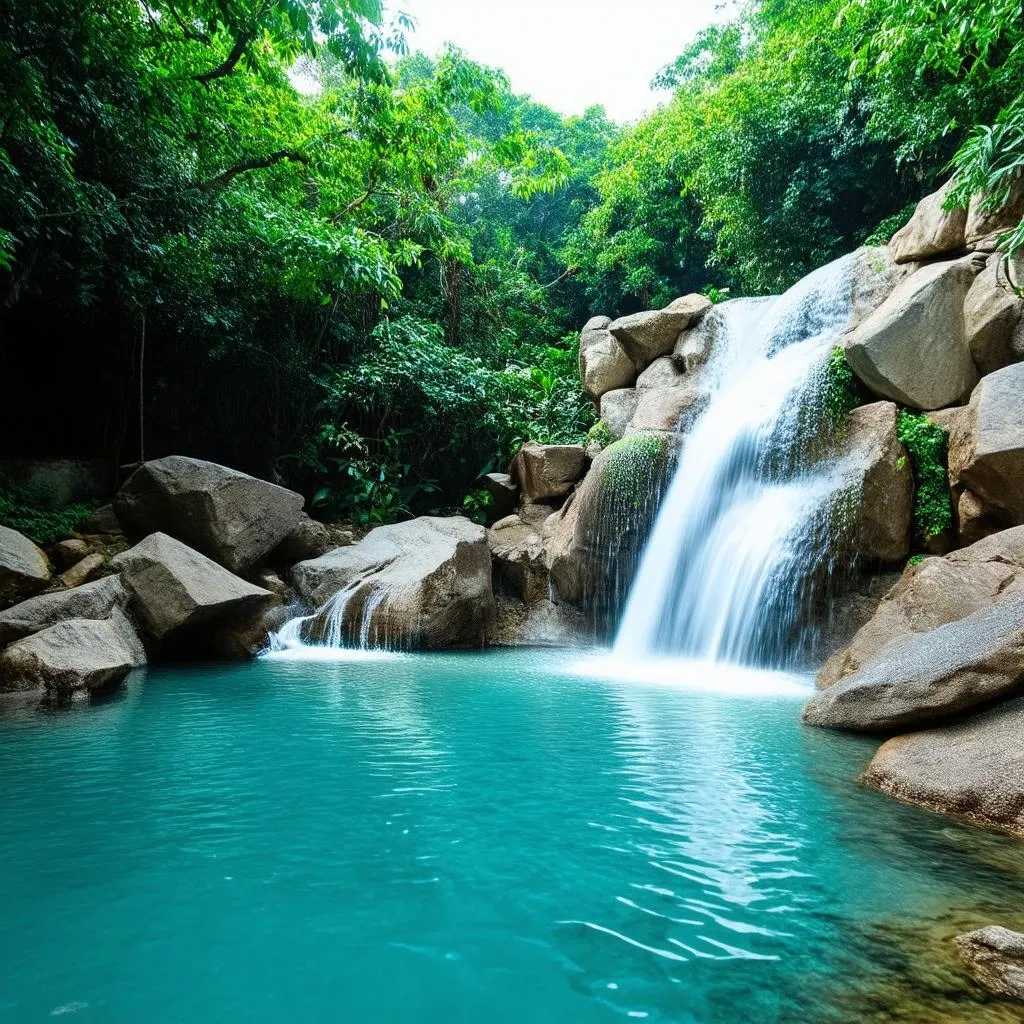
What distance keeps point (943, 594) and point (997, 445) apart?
209cm

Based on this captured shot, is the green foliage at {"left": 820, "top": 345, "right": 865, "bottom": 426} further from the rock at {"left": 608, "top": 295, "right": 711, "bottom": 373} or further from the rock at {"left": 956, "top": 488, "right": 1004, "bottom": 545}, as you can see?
the rock at {"left": 608, "top": 295, "right": 711, "bottom": 373}

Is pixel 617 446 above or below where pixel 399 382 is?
below

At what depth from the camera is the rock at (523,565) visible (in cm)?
1156

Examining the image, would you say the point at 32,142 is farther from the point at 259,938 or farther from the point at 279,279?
the point at 259,938

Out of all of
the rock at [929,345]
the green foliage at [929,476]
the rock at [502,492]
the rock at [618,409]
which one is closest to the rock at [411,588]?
the rock at [502,492]

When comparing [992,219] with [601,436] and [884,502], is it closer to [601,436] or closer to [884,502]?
[884,502]

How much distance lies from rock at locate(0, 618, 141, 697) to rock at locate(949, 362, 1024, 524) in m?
8.87

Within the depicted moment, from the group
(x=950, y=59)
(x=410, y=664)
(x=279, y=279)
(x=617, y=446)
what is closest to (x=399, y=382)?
(x=279, y=279)

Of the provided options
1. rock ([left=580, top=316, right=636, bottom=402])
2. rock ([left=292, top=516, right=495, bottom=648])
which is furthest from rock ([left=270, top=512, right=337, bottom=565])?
rock ([left=580, top=316, right=636, bottom=402])

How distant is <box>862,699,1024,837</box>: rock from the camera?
3410mm

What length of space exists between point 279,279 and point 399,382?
11.1 feet

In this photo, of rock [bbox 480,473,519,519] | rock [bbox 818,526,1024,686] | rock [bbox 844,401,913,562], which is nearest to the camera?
rock [bbox 818,526,1024,686]

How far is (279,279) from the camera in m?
12.5

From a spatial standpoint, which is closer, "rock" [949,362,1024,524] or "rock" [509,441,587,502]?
"rock" [949,362,1024,524]
